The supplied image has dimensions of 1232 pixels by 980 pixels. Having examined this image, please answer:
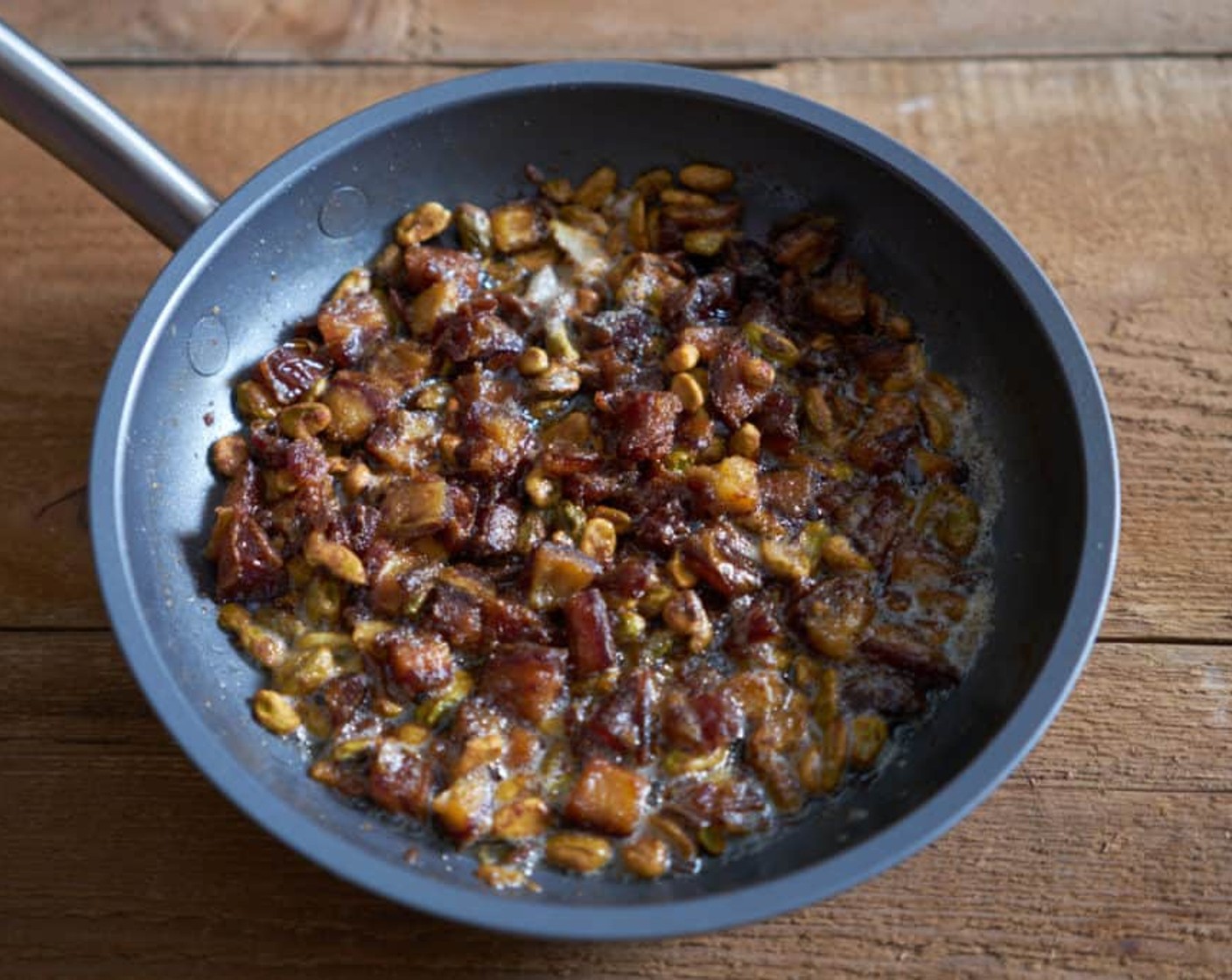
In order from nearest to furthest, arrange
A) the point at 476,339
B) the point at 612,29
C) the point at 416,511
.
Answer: the point at 416,511 → the point at 476,339 → the point at 612,29

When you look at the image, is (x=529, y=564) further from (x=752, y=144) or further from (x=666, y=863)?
(x=752, y=144)

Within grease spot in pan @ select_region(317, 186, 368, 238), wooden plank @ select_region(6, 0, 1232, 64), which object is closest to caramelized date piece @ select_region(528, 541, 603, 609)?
grease spot in pan @ select_region(317, 186, 368, 238)

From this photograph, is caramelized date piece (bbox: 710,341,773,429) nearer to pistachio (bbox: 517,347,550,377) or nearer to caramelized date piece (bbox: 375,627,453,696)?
pistachio (bbox: 517,347,550,377)

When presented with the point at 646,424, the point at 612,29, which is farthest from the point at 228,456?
the point at 612,29

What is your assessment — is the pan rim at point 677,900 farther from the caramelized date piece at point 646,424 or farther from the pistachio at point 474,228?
the caramelized date piece at point 646,424

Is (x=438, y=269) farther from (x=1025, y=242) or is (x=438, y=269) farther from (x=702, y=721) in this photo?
(x=1025, y=242)

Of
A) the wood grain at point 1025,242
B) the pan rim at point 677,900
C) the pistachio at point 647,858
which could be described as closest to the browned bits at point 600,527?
the pistachio at point 647,858
